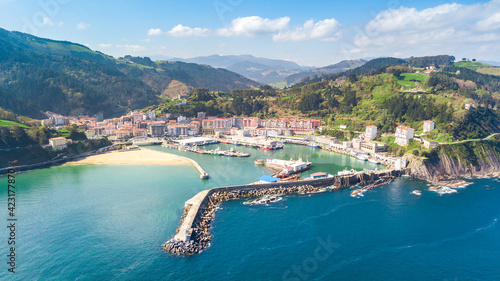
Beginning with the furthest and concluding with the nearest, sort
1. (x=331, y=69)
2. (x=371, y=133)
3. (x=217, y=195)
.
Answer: (x=331, y=69), (x=371, y=133), (x=217, y=195)

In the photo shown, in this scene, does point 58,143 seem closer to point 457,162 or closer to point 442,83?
point 457,162

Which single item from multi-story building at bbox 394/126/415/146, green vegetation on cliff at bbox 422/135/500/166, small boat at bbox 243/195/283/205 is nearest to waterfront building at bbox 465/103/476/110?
green vegetation on cliff at bbox 422/135/500/166

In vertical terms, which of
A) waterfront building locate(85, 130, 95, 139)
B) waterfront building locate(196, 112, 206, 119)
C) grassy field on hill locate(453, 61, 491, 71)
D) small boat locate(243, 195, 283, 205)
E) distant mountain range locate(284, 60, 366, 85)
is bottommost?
small boat locate(243, 195, 283, 205)

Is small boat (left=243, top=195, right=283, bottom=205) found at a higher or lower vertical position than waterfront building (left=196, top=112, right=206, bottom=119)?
lower

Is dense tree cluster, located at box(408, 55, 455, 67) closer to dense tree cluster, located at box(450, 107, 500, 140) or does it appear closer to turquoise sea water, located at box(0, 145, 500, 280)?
dense tree cluster, located at box(450, 107, 500, 140)

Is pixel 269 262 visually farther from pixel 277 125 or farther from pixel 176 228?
pixel 277 125

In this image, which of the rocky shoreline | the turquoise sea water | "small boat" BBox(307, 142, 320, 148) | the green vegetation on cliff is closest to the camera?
the turquoise sea water

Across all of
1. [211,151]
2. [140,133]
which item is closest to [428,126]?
[211,151]
